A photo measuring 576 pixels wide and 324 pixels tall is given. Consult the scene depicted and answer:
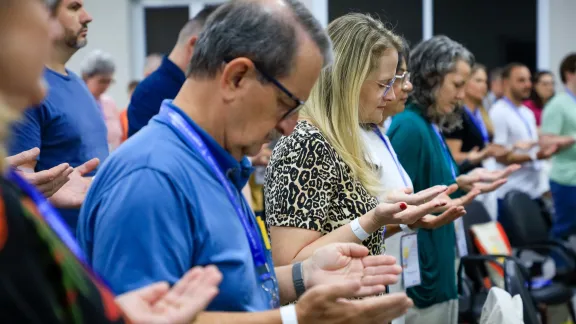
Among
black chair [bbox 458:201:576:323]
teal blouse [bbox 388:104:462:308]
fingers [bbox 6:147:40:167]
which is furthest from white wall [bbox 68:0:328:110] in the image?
fingers [bbox 6:147:40:167]

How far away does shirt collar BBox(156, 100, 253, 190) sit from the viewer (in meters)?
1.46

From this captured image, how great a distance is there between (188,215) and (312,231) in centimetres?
77

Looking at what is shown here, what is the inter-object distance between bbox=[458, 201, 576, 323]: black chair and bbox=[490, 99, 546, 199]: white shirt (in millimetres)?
1430

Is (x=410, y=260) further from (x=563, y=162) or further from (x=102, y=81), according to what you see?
(x=563, y=162)

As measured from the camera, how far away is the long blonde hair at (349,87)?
2291 millimetres

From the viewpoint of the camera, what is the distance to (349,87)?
7.91 feet

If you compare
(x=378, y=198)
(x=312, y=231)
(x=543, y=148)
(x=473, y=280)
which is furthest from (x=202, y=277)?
(x=543, y=148)

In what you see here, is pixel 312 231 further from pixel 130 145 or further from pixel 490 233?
pixel 490 233

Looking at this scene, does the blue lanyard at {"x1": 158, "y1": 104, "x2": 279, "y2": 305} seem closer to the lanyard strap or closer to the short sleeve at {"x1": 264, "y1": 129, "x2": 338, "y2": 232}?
the lanyard strap

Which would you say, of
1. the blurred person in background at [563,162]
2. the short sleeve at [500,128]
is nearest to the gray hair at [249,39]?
the blurred person in background at [563,162]

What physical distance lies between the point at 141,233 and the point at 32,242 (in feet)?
1.65

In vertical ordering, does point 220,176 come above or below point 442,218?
above

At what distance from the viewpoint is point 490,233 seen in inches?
179

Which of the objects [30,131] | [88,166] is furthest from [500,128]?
[88,166]
